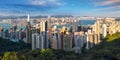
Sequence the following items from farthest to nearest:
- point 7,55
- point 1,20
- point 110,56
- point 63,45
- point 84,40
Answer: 1. point 1,20
2. point 84,40
3. point 63,45
4. point 110,56
5. point 7,55

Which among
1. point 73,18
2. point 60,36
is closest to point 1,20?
point 73,18

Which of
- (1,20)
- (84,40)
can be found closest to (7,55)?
(84,40)

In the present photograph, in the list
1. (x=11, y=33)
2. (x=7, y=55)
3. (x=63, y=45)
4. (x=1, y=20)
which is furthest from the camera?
(x=1, y=20)

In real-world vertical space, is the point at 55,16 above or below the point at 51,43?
above

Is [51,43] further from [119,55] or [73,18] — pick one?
[73,18]

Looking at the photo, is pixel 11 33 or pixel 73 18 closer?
pixel 11 33

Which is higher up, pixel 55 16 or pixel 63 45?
pixel 55 16

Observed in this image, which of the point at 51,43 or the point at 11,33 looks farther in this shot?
the point at 11,33

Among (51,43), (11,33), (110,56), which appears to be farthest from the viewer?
(11,33)

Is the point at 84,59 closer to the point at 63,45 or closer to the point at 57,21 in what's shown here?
the point at 63,45
